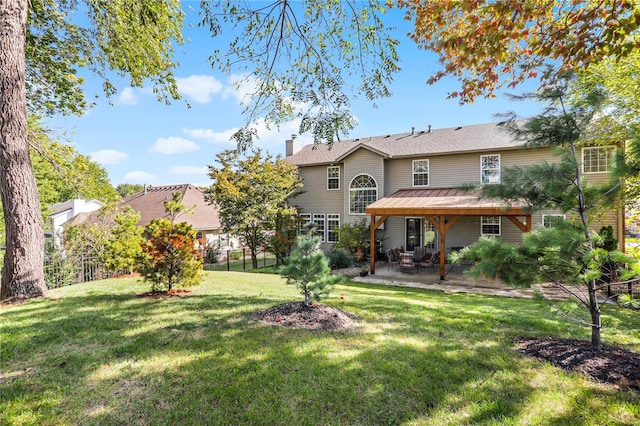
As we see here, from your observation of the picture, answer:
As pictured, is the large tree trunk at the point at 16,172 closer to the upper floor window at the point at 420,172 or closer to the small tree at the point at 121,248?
the small tree at the point at 121,248

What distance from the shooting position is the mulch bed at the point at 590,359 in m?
3.15

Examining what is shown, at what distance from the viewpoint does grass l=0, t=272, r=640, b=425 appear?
2.67 m

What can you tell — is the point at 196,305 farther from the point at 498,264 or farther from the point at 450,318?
the point at 498,264

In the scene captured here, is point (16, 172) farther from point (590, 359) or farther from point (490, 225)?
point (490, 225)

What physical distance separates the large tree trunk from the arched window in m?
13.6

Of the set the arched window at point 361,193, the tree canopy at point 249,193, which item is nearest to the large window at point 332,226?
the arched window at point 361,193

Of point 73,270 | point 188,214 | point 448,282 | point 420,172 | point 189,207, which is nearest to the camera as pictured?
point 73,270

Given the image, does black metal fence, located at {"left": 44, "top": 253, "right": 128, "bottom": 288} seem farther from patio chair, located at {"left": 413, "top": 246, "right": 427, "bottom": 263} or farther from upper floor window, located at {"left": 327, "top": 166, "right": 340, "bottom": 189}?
patio chair, located at {"left": 413, "top": 246, "right": 427, "bottom": 263}

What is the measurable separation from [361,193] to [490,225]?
22.2ft

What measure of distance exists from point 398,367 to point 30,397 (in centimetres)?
376

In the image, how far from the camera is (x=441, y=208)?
11227 millimetres

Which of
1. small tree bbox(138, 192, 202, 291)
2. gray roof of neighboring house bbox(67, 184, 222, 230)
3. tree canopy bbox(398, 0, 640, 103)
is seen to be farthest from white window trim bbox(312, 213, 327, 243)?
tree canopy bbox(398, 0, 640, 103)

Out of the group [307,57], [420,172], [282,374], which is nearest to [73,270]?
[282,374]

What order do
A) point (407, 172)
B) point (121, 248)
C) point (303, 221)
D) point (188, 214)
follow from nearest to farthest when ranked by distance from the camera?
point (121, 248) → point (407, 172) → point (303, 221) → point (188, 214)
